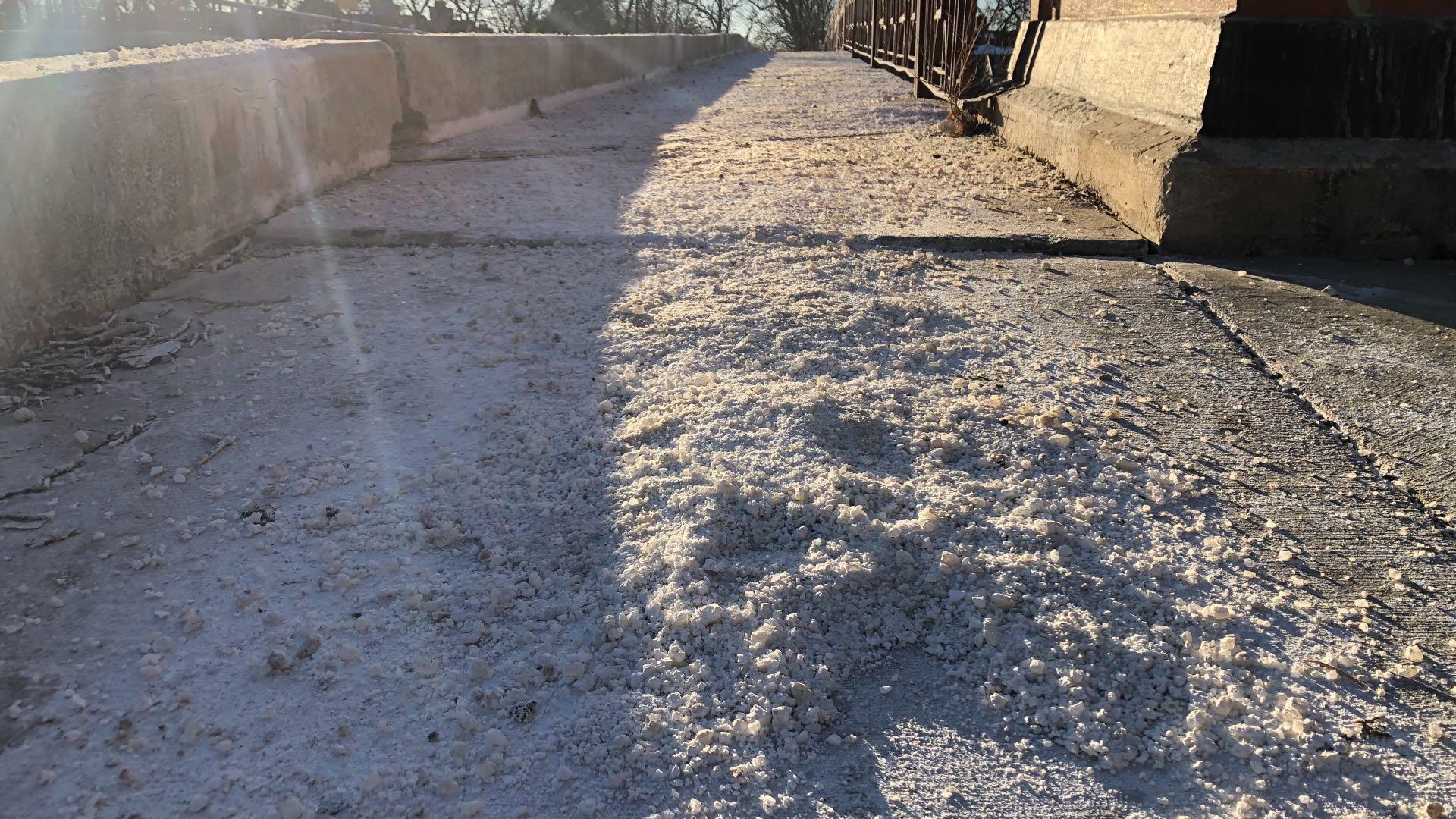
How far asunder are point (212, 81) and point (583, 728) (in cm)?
298

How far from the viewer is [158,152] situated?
2.97 metres

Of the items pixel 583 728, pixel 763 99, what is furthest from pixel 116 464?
pixel 763 99

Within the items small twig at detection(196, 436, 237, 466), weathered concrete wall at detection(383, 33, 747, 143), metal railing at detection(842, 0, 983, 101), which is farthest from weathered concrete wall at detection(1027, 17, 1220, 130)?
weathered concrete wall at detection(383, 33, 747, 143)

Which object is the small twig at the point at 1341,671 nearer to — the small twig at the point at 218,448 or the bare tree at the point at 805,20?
the small twig at the point at 218,448

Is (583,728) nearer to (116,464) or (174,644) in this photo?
(174,644)

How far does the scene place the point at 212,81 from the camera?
3.33 meters

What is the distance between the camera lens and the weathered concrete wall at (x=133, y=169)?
2441 millimetres

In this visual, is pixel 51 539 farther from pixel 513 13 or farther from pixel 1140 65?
pixel 513 13

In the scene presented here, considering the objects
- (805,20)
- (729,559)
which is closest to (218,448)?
(729,559)

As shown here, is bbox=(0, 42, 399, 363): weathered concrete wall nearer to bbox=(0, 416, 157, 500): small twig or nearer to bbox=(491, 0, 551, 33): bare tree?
bbox=(0, 416, 157, 500): small twig

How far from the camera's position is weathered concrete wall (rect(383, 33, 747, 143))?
18.5 ft

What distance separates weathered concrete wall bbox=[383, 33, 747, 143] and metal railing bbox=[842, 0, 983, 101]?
321 cm

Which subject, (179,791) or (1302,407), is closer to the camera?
(179,791)

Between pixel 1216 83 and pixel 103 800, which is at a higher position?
pixel 1216 83
